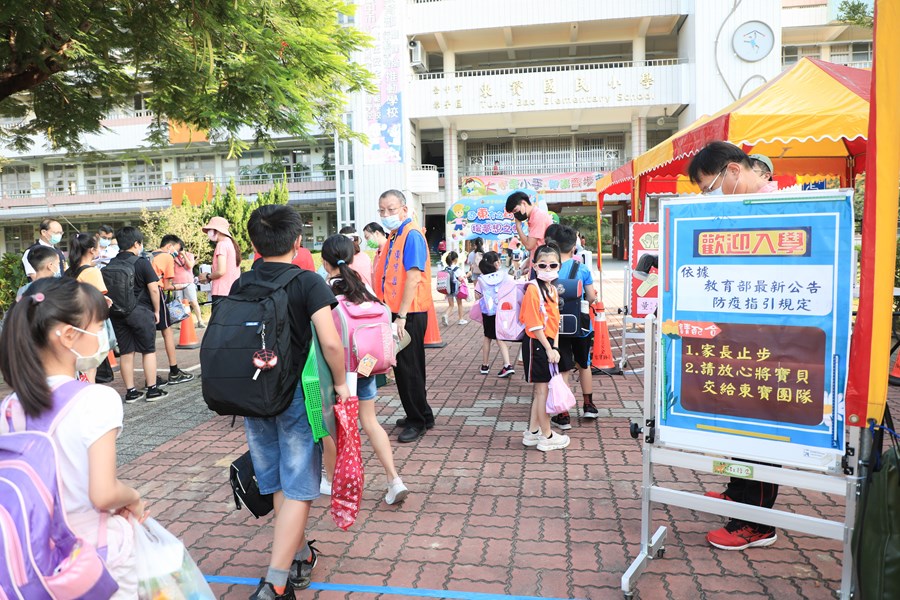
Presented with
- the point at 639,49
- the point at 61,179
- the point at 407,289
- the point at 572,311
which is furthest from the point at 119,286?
the point at 61,179

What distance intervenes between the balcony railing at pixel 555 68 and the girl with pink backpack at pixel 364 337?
26.4 m

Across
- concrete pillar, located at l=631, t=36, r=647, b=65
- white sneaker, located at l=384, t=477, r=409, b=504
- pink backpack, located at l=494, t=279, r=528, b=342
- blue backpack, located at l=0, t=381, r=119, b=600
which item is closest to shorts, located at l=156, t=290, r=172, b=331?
pink backpack, located at l=494, t=279, r=528, b=342

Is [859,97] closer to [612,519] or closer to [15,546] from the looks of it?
[612,519]

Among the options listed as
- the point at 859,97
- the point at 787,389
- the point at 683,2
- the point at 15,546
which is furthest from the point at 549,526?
the point at 683,2

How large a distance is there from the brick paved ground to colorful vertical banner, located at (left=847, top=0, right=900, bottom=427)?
1.09 meters

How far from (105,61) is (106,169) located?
3699 centimetres

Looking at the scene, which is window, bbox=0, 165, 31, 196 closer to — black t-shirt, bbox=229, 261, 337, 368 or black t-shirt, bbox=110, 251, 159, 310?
black t-shirt, bbox=110, 251, 159, 310

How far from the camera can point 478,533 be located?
3395 millimetres

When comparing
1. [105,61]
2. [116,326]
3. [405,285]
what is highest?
[105,61]

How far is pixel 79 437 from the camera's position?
171 cm

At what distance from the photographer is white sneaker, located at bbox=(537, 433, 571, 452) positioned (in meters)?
4.68

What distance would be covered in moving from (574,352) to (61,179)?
43.1m

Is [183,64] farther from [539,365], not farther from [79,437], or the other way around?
[79,437]

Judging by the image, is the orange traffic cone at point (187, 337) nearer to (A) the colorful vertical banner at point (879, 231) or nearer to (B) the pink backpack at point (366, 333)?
(B) the pink backpack at point (366, 333)
